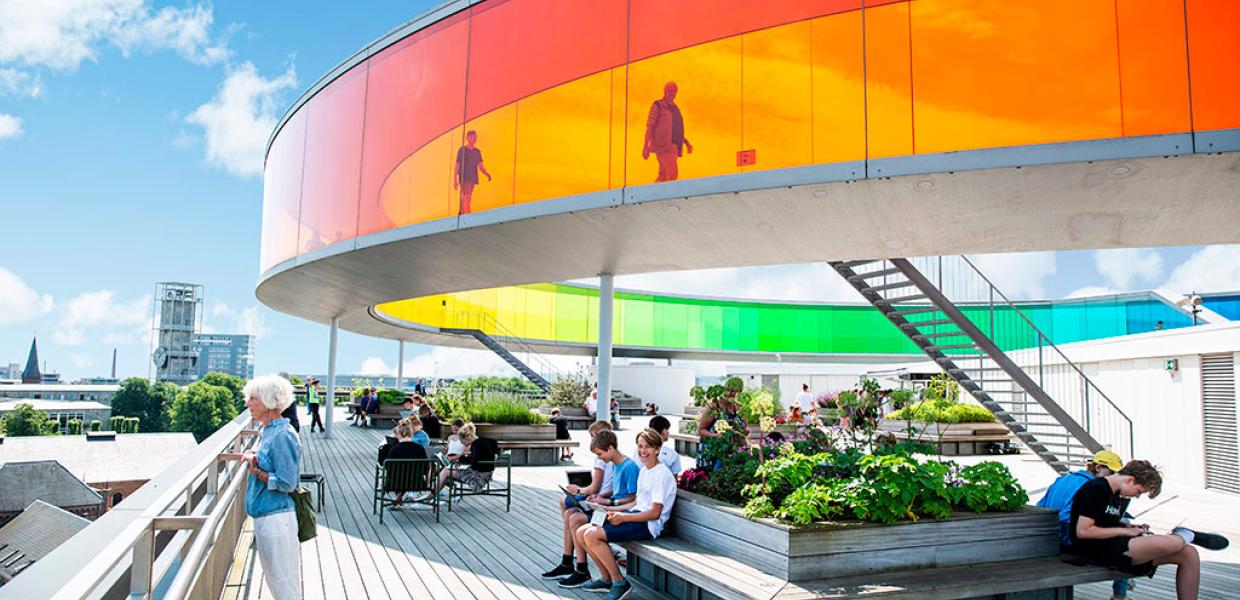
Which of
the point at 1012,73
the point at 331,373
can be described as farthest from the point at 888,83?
the point at 331,373

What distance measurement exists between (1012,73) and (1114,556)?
4873 mm

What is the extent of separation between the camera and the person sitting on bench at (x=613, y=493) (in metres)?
6.90

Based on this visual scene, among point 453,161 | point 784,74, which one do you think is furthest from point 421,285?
point 784,74

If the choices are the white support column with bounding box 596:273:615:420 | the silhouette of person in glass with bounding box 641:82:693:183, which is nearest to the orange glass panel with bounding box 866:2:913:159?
the silhouette of person in glass with bounding box 641:82:693:183

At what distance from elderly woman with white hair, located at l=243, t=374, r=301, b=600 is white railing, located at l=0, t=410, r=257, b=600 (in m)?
0.32

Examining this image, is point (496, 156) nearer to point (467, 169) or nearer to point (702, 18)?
point (467, 169)

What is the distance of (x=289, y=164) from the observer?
17.5m

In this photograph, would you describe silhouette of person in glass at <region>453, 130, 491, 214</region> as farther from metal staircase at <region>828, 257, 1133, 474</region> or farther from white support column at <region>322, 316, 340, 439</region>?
white support column at <region>322, 316, 340, 439</region>

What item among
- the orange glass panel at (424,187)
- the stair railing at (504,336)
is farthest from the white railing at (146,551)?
the stair railing at (504,336)

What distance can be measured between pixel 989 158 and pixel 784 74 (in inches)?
98.2

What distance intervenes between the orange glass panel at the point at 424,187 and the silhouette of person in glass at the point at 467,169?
0.43ft

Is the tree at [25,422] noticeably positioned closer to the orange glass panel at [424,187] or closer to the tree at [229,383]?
the tree at [229,383]

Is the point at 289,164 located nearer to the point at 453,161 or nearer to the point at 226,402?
the point at 453,161

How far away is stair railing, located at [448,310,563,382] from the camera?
107 feet
